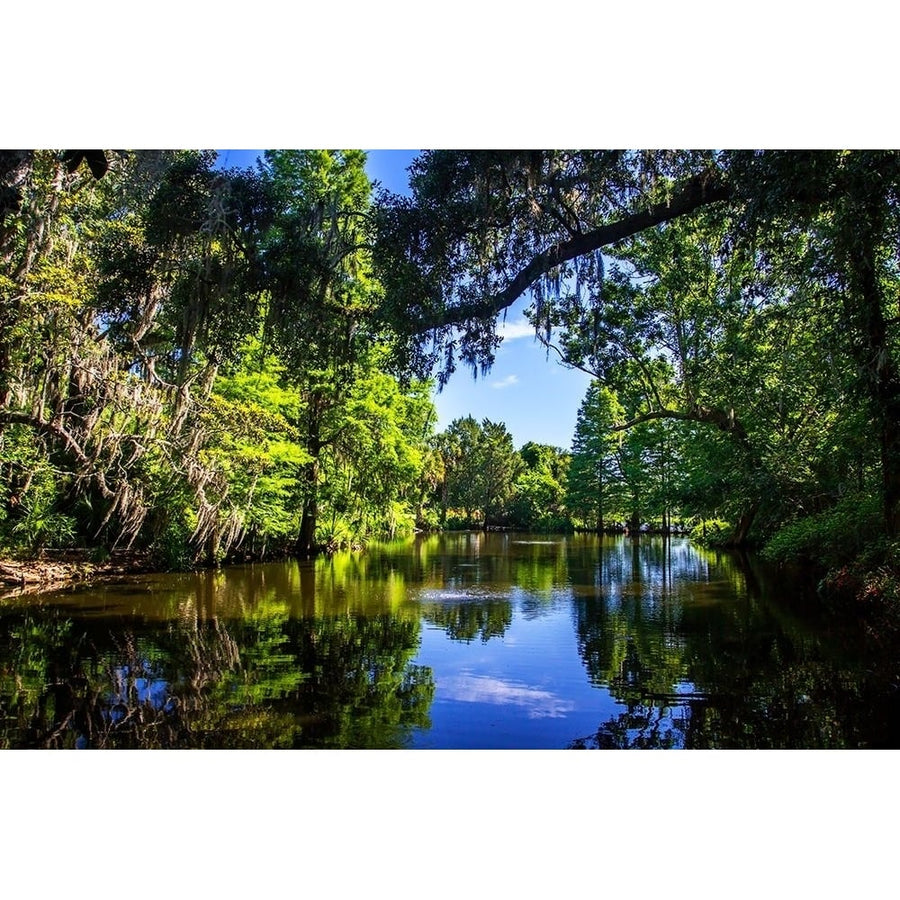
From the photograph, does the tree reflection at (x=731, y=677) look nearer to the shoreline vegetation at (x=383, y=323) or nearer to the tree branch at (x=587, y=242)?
the shoreline vegetation at (x=383, y=323)

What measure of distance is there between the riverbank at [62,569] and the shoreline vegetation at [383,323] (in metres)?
0.06

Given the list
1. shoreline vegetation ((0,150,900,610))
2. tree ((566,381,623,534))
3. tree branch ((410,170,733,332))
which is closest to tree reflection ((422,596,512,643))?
shoreline vegetation ((0,150,900,610))

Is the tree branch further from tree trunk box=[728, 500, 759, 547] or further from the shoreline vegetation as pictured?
tree trunk box=[728, 500, 759, 547]

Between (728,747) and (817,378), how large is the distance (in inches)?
249

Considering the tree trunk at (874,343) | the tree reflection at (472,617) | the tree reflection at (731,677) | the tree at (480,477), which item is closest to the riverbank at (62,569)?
the tree reflection at (472,617)

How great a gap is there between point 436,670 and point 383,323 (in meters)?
3.53

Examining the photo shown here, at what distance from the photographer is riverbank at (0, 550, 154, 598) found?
1083 centimetres

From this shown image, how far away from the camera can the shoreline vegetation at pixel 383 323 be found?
5.96m

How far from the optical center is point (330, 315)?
713cm

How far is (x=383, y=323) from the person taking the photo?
23.0ft

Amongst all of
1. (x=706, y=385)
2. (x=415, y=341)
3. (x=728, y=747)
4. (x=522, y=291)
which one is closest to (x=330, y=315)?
(x=415, y=341)

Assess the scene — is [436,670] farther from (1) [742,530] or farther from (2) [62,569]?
(1) [742,530]

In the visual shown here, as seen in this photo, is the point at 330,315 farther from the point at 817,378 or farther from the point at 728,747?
the point at 817,378

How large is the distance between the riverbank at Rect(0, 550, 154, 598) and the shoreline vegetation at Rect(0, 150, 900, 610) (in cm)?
6
